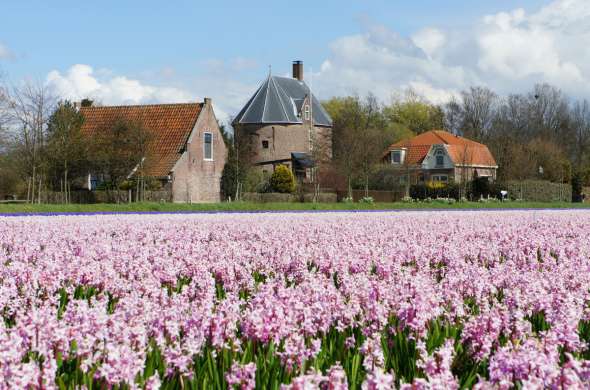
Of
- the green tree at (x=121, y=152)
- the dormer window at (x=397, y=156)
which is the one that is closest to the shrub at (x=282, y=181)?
the green tree at (x=121, y=152)

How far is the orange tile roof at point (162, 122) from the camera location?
167ft

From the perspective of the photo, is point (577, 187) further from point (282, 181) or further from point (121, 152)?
point (121, 152)

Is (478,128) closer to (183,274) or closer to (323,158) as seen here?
(323,158)

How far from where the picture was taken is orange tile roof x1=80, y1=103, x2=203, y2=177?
5103 cm

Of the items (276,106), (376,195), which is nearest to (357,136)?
(376,195)

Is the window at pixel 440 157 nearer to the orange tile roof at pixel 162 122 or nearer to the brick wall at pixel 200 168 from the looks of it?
the brick wall at pixel 200 168

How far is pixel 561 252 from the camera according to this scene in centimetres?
1068

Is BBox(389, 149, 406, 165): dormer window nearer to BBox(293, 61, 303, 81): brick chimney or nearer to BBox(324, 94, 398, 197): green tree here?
BBox(324, 94, 398, 197): green tree

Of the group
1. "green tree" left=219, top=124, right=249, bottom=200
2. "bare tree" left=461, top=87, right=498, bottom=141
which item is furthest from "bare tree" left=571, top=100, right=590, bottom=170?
"green tree" left=219, top=124, right=249, bottom=200

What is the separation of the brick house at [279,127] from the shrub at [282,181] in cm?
752

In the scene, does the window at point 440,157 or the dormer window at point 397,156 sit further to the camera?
the dormer window at point 397,156

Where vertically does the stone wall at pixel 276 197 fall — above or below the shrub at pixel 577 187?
below

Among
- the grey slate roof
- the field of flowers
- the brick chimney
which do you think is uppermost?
the brick chimney

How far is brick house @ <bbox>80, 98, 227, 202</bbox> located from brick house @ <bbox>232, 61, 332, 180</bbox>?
40.7 ft
